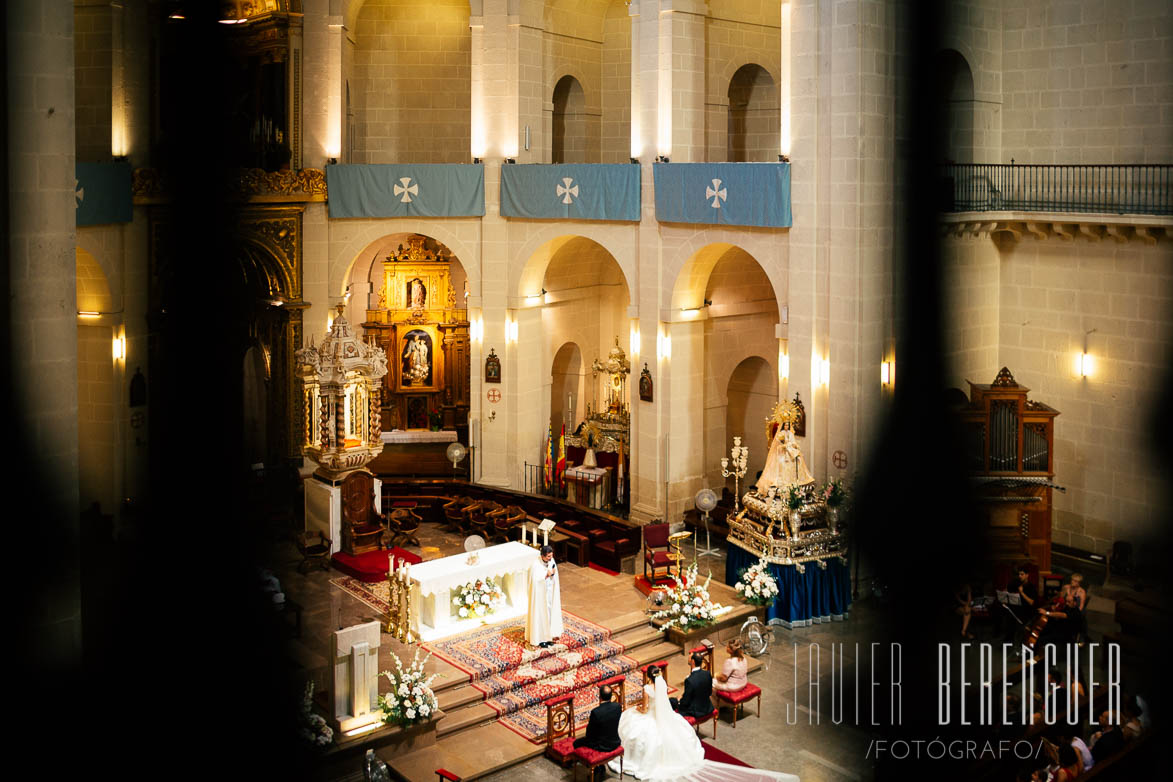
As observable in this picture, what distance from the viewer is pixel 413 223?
29.4 meters

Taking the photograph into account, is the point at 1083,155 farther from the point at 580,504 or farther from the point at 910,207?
the point at 910,207

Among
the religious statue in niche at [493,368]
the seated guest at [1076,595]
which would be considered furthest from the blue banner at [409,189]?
the seated guest at [1076,595]

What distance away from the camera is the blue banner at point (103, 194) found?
23.3m

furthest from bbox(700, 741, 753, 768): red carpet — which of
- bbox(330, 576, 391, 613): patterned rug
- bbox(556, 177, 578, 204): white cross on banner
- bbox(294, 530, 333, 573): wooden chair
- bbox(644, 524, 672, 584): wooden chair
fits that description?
bbox(556, 177, 578, 204): white cross on banner

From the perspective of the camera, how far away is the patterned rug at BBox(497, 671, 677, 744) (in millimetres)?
17516

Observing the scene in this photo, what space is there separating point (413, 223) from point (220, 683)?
25.1 meters

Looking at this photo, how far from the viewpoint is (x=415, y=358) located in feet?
110

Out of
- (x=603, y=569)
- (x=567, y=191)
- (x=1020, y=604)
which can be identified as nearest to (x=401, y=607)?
(x=603, y=569)

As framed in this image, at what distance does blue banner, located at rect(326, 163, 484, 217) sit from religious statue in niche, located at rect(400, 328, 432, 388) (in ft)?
17.1

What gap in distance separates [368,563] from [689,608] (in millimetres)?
7023

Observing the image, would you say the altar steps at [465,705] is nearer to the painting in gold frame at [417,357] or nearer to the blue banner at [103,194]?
the blue banner at [103,194]

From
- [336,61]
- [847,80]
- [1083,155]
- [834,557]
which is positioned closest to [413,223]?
[336,61]

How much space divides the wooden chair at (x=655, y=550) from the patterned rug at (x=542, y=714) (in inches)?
151

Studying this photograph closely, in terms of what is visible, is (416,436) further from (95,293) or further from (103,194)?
(103,194)
